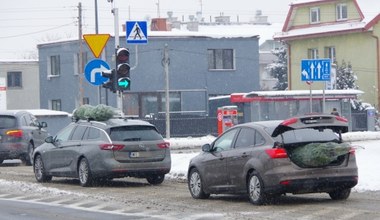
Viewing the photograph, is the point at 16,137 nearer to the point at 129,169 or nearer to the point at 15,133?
the point at 15,133

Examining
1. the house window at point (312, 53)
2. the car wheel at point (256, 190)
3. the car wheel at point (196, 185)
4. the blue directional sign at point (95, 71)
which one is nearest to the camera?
the car wheel at point (256, 190)

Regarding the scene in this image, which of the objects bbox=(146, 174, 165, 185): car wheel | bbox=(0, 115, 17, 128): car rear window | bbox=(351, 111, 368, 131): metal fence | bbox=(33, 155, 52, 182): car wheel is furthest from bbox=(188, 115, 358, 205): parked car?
bbox=(351, 111, 368, 131): metal fence

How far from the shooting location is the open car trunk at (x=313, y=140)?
619 inches

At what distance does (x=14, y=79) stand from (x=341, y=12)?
27.4m

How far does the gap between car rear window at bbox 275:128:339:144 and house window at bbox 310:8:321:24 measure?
5216 cm

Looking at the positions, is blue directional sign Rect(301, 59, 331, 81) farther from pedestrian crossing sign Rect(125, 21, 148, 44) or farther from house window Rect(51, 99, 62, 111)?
house window Rect(51, 99, 62, 111)

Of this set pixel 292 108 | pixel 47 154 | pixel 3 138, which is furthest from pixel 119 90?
pixel 292 108

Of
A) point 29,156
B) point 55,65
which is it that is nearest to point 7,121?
point 29,156

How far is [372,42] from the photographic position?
207ft

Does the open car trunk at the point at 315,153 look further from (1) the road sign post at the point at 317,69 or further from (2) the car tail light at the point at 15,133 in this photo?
(2) the car tail light at the point at 15,133

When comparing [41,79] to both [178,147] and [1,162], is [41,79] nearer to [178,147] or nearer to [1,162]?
[178,147]

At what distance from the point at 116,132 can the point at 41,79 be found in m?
47.3


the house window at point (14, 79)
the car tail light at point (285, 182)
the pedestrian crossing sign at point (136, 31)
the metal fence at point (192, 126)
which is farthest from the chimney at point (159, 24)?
the car tail light at point (285, 182)

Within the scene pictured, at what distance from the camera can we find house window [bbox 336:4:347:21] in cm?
6588
